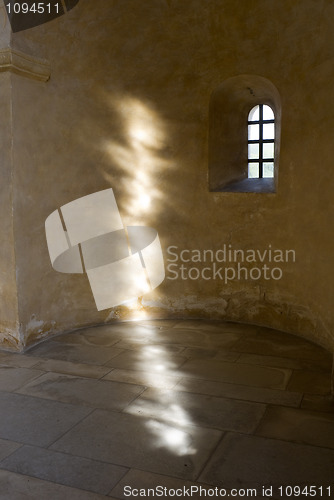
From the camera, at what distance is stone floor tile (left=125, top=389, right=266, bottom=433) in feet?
13.0

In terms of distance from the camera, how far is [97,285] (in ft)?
21.5

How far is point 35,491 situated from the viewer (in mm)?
3131

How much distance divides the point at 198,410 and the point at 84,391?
3.57 feet

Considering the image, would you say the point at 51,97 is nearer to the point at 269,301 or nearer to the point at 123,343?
the point at 123,343

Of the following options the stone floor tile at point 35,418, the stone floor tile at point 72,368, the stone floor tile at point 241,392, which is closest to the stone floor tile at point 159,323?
the stone floor tile at point 72,368

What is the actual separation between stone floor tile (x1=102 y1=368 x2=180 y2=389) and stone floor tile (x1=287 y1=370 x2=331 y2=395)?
1.10 meters

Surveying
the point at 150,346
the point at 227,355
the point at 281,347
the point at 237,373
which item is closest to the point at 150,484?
the point at 237,373

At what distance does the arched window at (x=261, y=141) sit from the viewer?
694 centimetres

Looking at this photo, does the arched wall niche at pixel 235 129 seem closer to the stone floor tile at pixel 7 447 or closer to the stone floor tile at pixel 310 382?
the stone floor tile at pixel 310 382

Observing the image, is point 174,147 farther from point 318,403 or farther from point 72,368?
point 318,403

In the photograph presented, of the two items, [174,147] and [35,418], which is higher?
[174,147]

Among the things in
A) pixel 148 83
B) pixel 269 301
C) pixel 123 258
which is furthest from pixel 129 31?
pixel 269 301

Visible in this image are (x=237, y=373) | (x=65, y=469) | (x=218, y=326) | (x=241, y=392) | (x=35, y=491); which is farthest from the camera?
(x=218, y=326)

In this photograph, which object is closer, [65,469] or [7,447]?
[65,469]
